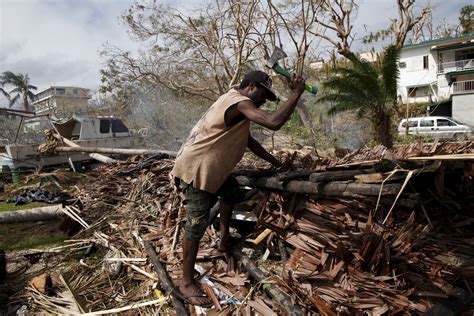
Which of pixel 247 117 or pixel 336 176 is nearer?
pixel 247 117

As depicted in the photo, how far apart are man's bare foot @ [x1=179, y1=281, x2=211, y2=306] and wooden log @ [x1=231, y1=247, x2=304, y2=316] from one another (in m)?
0.44

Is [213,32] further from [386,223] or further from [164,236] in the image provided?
[386,223]

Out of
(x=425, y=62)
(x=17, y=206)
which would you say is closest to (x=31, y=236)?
(x=17, y=206)

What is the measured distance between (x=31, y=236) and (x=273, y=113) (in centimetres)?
510

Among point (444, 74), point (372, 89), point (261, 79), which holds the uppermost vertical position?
point (444, 74)

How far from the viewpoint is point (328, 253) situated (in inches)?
111

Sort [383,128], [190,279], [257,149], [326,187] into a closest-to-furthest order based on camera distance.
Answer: [326,187] < [190,279] < [257,149] < [383,128]

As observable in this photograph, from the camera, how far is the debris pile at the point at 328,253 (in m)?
2.50

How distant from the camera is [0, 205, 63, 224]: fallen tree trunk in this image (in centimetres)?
546

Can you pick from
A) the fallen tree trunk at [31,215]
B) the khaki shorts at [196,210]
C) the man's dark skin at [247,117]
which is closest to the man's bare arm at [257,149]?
the man's dark skin at [247,117]

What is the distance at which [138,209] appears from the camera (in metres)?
5.18

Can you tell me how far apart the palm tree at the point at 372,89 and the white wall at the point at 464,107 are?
16087 millimetres

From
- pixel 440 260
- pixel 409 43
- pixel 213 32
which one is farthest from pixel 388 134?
pixel 409 43

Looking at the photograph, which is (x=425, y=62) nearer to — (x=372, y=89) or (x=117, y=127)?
(x=372, y=89)
